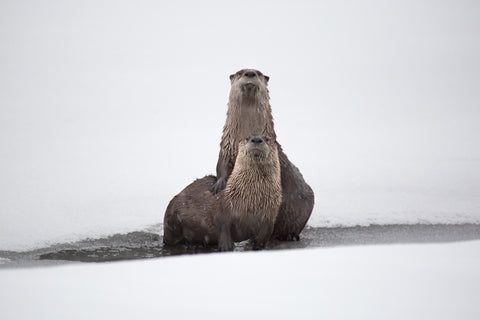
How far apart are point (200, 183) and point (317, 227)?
102cm

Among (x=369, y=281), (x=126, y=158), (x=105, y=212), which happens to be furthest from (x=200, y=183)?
(x=126, y=158)

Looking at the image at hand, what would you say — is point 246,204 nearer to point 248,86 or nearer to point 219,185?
point 219,185

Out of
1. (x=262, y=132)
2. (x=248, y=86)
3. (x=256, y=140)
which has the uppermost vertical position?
(x=248, y=86)

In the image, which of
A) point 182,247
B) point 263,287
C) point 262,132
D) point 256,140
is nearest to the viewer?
point 263,287

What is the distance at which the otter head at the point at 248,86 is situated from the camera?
4898 millimetres

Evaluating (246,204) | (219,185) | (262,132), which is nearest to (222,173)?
(219,185)

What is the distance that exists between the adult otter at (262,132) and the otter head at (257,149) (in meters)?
0.40

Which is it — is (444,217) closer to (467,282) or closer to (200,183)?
(200,183)

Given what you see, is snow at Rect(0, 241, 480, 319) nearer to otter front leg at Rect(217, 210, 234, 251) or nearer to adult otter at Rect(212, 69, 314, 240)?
otter front leg at Rect(217, 210, 234, 251)

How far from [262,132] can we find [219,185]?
54 cm

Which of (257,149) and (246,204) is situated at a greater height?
(257,149)

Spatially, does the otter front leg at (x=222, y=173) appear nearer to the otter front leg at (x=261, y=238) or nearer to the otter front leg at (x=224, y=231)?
the otter front leg at (x=224, y=231)

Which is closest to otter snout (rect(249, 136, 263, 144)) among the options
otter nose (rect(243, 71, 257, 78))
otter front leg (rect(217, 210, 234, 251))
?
otter front leg (rect(217, 210, 234, 251))

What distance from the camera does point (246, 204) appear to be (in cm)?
449
